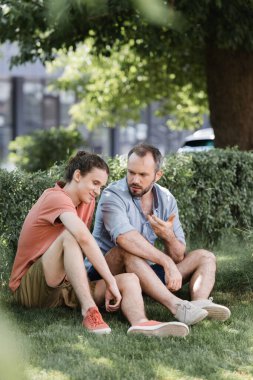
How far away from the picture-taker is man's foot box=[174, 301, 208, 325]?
4.00m

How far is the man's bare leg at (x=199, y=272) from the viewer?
14.5 feet

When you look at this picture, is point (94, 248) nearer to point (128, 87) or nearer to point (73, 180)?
point (73, 180)

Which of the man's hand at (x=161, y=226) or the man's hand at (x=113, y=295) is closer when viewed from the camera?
the man's hand at (x=113, y=295)

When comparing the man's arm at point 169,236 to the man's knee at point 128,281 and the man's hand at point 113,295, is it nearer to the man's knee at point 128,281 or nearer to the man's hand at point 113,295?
the man's knee at point 128,281

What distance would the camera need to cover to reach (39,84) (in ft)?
112

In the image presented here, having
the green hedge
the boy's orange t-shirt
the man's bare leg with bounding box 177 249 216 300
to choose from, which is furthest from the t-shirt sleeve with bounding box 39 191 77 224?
the green hedge

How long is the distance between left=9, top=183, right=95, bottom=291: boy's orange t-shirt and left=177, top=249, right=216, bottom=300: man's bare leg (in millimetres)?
735

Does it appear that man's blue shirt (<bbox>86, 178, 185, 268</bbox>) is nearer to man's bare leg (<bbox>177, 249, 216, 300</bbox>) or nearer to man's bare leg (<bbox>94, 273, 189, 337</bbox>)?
man's bare leg (<bbox>177, 249, 216, 300</bbox>)

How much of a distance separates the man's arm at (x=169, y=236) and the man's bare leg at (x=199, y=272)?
0.19 feet

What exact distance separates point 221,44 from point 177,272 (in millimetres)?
6798

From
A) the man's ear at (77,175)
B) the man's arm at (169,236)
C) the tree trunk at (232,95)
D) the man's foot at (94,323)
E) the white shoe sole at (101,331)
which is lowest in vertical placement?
the white shoe sole at (101,331)

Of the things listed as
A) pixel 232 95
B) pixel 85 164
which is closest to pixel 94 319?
pixel 85 164

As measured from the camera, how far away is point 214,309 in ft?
13.9

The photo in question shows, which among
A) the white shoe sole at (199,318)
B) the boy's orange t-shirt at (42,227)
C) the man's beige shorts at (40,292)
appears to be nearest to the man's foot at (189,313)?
the white shoe sole at (199,318)
